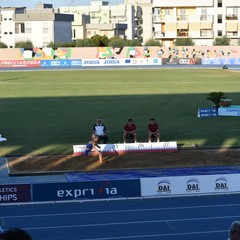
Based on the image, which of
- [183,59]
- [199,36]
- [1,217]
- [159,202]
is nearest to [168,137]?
[159,202]

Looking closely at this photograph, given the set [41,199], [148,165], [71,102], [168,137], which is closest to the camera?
[41,199]

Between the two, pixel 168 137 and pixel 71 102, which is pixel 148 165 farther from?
pixel 71 102

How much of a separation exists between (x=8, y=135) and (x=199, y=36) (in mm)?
82325

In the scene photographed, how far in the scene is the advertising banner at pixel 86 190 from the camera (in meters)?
16.6

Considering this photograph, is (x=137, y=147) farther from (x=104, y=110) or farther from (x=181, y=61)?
(x=181, y=61)

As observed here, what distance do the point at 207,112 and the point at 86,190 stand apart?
55.8 feet

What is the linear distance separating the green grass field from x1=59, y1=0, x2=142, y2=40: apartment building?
95.9 metres

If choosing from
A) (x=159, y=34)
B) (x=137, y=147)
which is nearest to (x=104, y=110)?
(x=137, y=147)

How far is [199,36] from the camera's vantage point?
106m

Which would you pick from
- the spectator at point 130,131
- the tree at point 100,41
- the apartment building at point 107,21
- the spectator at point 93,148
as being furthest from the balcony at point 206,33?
the spectator at point 93,148

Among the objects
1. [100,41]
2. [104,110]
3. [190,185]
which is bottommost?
[190,185]

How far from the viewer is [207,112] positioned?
3291cm

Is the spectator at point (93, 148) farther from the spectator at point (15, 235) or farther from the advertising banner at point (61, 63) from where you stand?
the advertising banner at point (61, 63)

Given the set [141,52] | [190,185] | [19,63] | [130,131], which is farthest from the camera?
[141,52]
